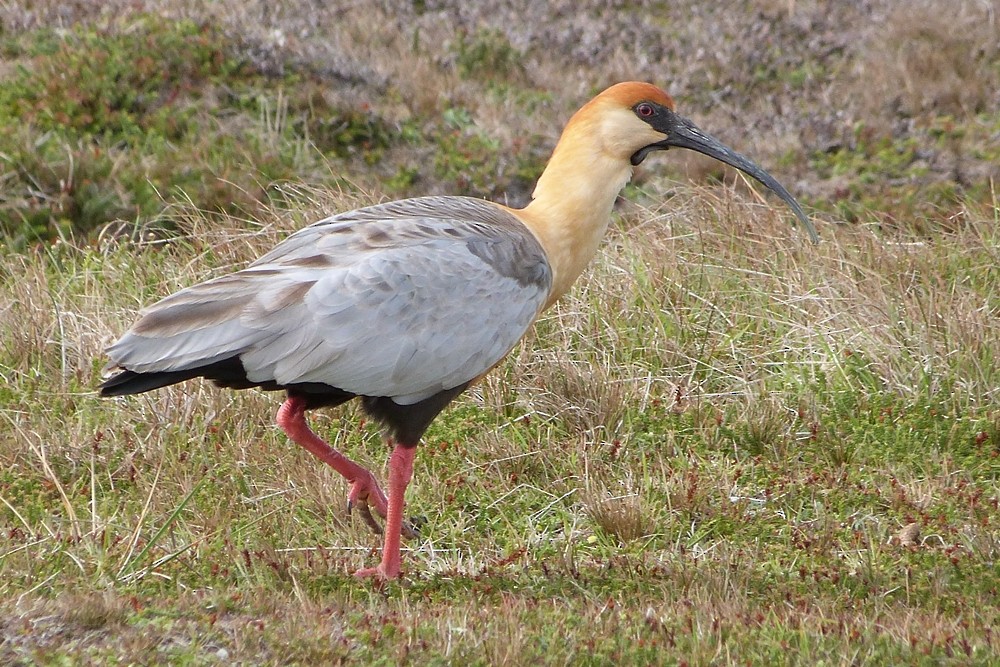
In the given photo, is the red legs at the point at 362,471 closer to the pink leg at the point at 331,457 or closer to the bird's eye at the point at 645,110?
the pink leg at the point at 331,457

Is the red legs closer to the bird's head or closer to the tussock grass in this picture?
the tussock grass

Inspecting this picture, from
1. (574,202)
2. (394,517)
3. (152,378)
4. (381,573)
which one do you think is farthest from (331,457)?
(574,202)

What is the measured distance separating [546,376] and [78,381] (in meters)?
2.33

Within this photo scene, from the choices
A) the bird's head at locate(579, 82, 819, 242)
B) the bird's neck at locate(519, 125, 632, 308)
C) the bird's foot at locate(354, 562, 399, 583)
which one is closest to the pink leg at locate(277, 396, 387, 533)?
the bird's foot at locate(354, 562, 399, 583)

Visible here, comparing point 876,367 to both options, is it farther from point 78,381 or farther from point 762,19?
point 762,19

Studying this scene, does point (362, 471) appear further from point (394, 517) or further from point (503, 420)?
point (503, 420)

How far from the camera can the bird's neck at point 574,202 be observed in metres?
5.80

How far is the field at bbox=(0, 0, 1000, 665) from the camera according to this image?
14.7ft

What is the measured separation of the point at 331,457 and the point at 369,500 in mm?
245

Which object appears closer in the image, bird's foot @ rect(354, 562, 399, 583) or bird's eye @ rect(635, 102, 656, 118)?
bird's foot @ rect(354, 562, 399, 583)

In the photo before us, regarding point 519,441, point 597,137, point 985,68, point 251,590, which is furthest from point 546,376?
point 985,68

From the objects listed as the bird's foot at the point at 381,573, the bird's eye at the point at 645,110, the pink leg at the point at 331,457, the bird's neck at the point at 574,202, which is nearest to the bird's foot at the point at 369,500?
the pink leg at the point at 331,457

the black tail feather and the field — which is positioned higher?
the black tail feather

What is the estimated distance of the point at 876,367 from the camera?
6.56 m
